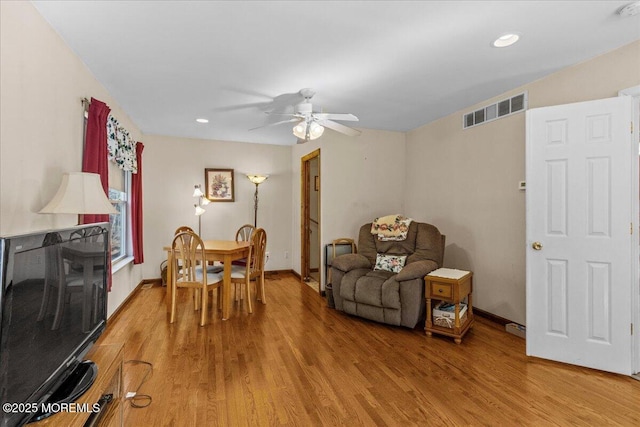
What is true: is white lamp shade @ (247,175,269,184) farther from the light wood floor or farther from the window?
the light wood floor

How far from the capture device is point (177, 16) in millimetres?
1878

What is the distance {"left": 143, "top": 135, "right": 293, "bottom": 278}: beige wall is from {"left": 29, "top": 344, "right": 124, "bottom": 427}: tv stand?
3.48m

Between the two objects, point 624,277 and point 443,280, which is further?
point 443,280

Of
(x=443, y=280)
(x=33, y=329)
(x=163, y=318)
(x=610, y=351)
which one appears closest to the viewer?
(x=33, y=329)

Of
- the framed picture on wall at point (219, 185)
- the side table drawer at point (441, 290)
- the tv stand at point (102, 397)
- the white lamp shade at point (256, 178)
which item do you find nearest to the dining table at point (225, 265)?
the tv stand at point (102, 397)

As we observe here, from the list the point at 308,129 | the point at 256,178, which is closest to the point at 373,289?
the point at 308,129

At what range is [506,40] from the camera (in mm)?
2201

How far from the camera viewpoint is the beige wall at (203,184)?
4.86 meters

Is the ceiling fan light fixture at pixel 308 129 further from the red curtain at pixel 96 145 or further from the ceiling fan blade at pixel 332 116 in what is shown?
the red curtain at pixel 96 145

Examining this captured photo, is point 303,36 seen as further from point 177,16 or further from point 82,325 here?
point 82,325

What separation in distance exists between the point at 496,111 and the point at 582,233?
5.16 ft

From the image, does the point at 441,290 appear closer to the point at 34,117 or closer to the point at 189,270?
the point at 189,270

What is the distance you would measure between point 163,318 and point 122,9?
9.54 feet

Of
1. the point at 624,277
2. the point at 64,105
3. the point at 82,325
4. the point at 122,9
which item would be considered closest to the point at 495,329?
the point at 624,277
